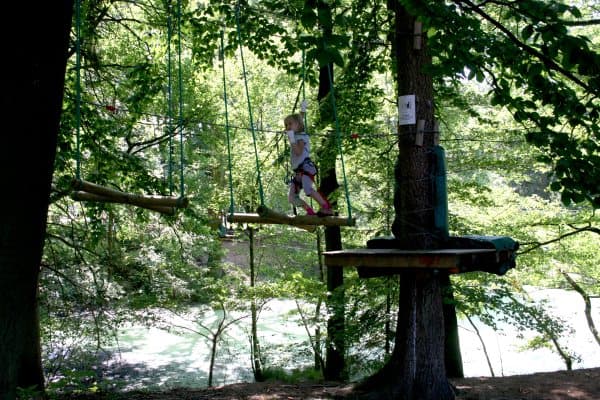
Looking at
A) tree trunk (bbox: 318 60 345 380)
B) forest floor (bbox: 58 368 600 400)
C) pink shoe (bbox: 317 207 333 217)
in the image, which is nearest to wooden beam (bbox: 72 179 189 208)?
pink shoe (bbox: 317 207 333 217)

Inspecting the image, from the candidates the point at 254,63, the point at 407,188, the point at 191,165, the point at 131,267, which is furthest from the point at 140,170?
the point at 254,63

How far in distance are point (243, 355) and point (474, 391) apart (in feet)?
28.7

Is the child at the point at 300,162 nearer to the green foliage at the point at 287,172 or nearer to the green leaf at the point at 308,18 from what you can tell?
the green foliage at the point at 287,172

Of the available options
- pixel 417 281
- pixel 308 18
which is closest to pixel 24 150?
pixel 308 18

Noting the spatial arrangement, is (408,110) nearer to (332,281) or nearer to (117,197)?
(117,197)

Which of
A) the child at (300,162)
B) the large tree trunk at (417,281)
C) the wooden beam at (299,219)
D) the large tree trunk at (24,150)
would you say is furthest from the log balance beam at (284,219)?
the large tree trunk at (24,150)

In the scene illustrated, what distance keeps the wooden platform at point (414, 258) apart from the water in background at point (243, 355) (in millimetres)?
5803

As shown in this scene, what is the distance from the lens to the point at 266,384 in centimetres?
714

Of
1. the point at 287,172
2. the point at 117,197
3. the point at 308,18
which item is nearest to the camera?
the point at 308,18

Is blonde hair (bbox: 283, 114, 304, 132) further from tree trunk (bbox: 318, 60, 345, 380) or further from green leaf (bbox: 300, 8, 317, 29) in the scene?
green leaf (bbox: 300, 8, 317, 29)

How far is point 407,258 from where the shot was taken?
163 inches

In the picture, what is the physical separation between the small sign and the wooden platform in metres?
1.41

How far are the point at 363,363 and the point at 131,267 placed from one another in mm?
3899

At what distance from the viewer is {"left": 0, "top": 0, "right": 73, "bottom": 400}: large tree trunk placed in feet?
8.66
